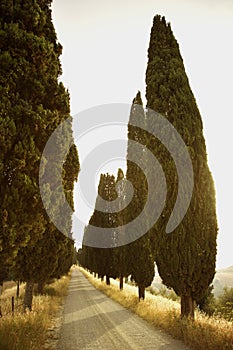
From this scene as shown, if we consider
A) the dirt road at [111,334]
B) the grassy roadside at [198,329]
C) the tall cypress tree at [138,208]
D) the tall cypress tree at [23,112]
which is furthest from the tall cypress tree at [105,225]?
the tall cypress tree at [23,112]

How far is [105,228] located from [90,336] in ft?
90.4

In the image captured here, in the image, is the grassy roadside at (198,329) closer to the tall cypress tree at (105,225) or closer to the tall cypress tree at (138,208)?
the tall cypress tree at (138,208)

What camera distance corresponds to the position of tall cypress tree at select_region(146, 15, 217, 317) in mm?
11602

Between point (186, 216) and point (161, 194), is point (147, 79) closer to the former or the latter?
point (161, 194)

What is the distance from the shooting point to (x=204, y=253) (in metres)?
11.6

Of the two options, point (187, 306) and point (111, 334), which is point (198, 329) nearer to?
point (187, 306)

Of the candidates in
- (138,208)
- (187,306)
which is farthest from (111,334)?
(138,208)

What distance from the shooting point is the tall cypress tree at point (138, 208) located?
20406 mm

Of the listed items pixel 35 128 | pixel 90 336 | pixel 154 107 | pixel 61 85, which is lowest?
pixel 90 336

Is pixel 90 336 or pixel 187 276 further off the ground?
pixel 187 276

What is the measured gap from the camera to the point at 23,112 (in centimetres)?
780

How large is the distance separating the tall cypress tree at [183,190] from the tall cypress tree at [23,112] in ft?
17.6

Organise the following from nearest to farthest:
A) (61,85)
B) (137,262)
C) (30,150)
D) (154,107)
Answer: (30,150) < (61,85) < (154,107) < (137,262)

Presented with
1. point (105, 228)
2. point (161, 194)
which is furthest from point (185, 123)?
point (105, 228)
